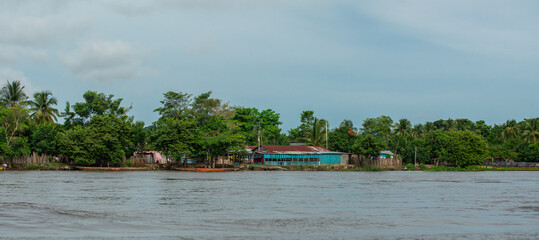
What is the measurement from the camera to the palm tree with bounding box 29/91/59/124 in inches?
2192

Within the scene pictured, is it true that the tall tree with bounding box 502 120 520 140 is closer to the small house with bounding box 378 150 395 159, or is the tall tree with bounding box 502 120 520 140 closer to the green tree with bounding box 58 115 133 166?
the small house with bounding box 378 150 395 159

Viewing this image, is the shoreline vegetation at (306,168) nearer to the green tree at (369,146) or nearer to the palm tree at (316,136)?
the green tree at (369,146)

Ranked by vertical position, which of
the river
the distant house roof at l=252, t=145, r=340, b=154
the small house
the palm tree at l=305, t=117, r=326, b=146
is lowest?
the river

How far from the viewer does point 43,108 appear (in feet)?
186

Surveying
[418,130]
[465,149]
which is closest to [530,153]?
[465,149]

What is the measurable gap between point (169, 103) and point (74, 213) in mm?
45469

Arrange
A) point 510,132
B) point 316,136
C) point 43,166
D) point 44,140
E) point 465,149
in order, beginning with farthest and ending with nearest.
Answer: point 510,132 → point 316,136 → point 465,149 → point 44,140 → point 43,166

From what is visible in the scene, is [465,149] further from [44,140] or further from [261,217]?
[261,217]

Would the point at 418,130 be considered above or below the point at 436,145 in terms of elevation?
above

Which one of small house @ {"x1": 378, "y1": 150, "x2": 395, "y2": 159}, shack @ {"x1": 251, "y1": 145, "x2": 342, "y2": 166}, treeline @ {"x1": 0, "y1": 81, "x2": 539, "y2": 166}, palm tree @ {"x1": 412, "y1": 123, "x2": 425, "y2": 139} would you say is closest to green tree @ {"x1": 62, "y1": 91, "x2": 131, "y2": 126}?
treeline @ {"x1": 0, "y1": 81, "x2": 539, "y2": 166}

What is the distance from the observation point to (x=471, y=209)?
1742 centimetres

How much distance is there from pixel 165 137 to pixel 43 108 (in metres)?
17.2

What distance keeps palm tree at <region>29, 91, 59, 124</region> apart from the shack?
80.5ft

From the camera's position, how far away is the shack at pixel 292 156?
197 feet
